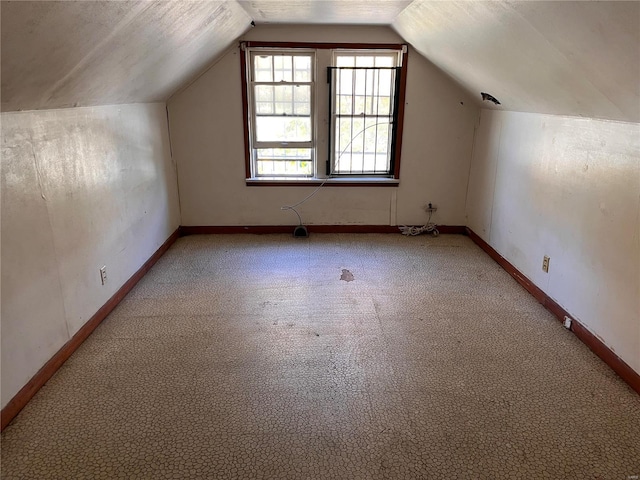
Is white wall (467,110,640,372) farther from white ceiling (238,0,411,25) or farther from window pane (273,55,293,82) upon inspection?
window pane (273,55,293,82)

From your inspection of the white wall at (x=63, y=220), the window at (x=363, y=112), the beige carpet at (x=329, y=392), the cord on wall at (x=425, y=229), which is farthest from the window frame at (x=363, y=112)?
the white wall at (x=63, y=220)

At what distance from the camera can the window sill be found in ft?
14.6

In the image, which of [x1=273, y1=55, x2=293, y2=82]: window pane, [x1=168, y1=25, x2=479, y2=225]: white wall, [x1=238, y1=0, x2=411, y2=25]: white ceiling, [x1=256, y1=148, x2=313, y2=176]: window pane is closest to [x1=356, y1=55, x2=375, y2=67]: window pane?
[x1=168, y1=25, x2=479, y2=225]: white wall

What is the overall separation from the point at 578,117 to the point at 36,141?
3071 millimetres

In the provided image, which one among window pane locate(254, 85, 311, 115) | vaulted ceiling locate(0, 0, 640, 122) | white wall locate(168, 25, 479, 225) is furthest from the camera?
window pane locate(254, 85, 311, 115)

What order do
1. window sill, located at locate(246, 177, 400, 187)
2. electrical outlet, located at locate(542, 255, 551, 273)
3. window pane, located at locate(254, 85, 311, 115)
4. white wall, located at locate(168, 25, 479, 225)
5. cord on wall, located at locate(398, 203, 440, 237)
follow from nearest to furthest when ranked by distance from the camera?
1. electrical outlet, located at locate(542, 255, 551, 273)
2. white wall, located at locate(168, 25, 479, 225)
3. window pane, located at locate(254, 85, 311, 115)
4. window sill, located at locate(246, 177, 400, 187)
5. cord on wall, located at locate(398, 203, 440, 237)

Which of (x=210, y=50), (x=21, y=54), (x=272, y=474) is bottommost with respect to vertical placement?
(x=272, y=474)

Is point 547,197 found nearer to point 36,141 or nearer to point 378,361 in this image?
point 378,361

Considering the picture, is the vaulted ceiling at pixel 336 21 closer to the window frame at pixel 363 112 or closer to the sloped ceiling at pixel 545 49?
the sloped ceiling at pixel 545 49

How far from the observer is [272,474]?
168cm

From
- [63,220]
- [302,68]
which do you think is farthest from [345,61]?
[63,220]

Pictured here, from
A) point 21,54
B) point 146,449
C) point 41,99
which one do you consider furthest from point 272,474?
point 41,99

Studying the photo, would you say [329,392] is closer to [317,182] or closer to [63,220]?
[63,220]

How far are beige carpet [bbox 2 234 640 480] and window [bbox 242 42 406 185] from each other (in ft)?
5.18
